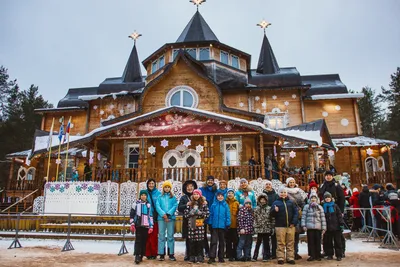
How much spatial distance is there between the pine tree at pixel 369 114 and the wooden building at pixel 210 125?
1670 cm

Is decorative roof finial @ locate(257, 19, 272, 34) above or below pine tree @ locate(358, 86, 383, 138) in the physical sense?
above

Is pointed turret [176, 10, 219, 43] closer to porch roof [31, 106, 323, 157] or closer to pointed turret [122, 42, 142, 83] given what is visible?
pointed turret [122, 42, 142, 83]

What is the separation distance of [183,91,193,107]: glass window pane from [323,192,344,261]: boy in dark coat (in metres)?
12.7

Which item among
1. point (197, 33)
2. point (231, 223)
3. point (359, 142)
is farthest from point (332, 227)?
point (197, 33)

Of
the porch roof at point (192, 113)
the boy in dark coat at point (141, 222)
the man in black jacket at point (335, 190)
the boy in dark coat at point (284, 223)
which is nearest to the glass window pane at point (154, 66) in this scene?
the porch roof at point (192, 113)

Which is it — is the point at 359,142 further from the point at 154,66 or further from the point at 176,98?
the point at 154,66

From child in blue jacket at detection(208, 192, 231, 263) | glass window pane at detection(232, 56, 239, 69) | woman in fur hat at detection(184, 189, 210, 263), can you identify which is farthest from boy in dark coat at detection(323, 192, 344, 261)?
glass window pane at detection(232, 56, 239, 69)

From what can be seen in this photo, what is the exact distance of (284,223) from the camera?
6984 mm

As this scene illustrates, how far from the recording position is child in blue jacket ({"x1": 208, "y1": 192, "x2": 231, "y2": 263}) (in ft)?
23.0

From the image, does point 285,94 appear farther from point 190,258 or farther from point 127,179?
point 190,258

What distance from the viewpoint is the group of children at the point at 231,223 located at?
6.98 metres

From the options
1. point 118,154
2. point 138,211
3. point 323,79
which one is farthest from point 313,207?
point 323,79

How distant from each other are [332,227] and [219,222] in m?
2.56

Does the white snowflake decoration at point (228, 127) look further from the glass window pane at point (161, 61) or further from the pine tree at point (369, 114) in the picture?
the pine tree at point (369, 114)
